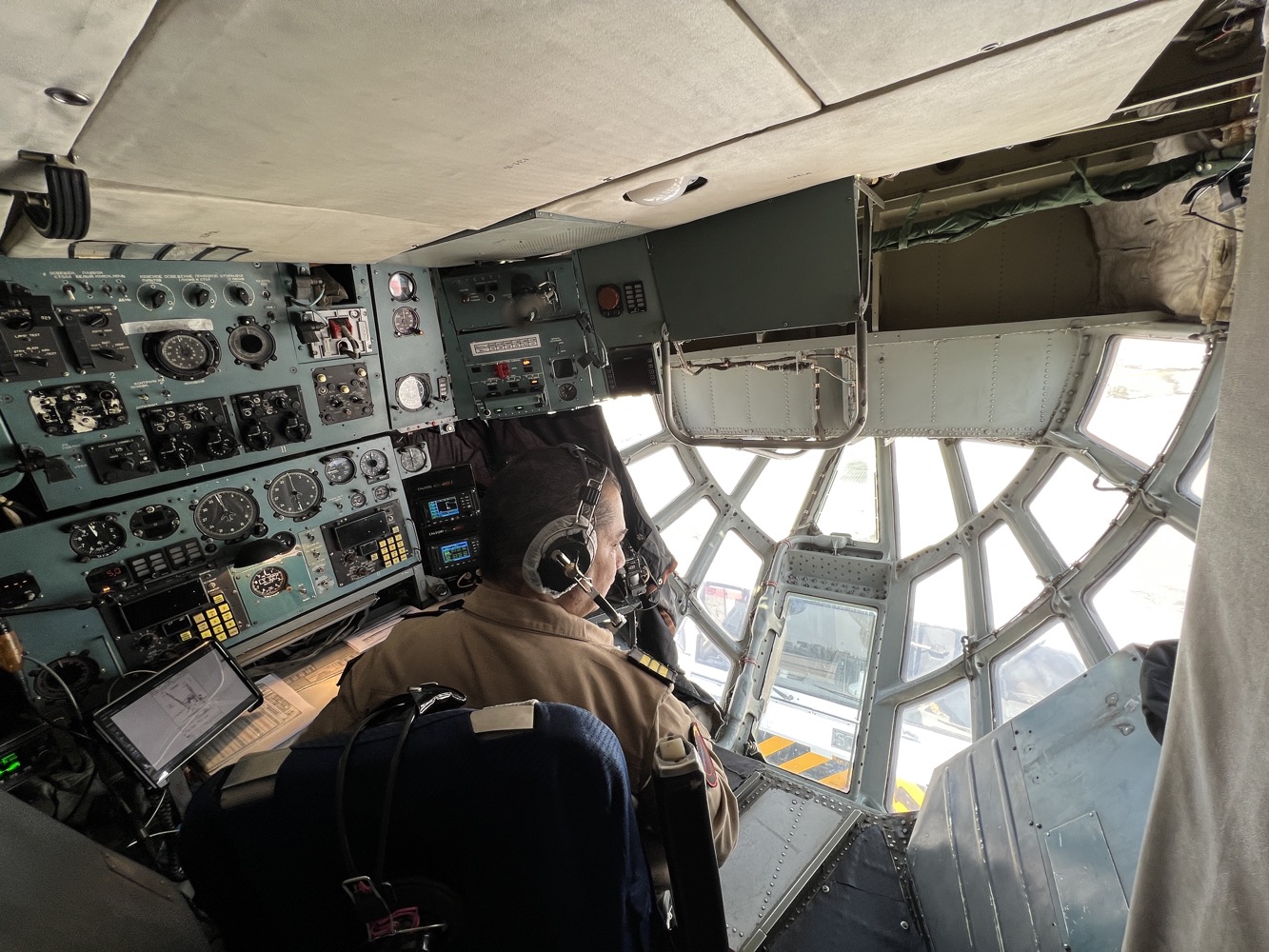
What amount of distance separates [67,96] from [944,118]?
1.86 metres

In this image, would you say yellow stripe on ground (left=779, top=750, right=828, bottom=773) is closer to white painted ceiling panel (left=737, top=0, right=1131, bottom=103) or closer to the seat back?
the seat back

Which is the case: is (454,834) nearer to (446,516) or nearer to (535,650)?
(535,650)

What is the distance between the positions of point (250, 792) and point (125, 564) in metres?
1.88

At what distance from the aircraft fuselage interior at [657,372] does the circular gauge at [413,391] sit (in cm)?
3

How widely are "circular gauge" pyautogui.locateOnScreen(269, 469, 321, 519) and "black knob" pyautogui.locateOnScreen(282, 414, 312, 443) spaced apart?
162mm

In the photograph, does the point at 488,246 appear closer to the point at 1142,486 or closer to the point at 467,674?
the point at 467,674

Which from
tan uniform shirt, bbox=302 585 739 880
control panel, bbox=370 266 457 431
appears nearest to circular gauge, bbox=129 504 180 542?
control panel, bbox=370 266 457 431

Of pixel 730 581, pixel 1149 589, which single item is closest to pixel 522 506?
pixel 1149 589

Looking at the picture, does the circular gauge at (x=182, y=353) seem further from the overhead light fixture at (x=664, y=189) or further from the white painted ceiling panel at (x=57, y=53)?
the overhead light fixture at (x=664, y=189)

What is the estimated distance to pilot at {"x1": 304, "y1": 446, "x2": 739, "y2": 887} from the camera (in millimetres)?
1308

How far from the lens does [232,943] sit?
1.04m

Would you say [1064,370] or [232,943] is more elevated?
[1064,370]

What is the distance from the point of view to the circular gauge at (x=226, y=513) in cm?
235

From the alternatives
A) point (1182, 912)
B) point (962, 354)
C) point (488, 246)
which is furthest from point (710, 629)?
point (1182, 912)
